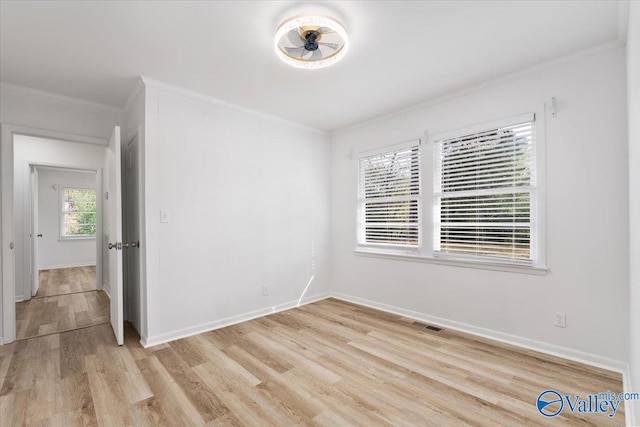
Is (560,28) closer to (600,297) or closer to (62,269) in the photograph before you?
(600,297)

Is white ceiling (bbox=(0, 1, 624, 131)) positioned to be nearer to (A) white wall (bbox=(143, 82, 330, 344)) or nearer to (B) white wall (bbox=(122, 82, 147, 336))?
(B) white wall (bbox=(122, 82, 147, 336))

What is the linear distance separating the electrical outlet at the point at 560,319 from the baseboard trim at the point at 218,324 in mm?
2835

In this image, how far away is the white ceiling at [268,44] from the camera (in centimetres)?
195

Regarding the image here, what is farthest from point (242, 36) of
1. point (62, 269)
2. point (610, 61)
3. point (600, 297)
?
point (62, 269)

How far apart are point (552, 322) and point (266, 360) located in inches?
99.7

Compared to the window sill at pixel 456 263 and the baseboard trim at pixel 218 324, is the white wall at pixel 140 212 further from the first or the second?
the window sill at pixel 456 263

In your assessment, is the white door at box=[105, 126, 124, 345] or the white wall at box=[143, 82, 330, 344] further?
the white wall at box=[143, 82, 330, 344]

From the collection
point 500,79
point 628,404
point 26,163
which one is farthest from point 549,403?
point 26,163

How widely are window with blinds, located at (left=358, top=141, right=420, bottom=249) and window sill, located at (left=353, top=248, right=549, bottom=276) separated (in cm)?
13

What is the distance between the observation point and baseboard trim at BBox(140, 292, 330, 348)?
2911 mm

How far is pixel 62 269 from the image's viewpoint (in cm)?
720

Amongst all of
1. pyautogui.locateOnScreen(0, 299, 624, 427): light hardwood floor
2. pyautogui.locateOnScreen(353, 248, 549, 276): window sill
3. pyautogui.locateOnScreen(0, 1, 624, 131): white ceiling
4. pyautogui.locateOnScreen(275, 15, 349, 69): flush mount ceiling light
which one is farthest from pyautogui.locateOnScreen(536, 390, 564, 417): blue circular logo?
pyautogui.locateOnScreen(275, 15, 349, 69): flush mount ceiling light

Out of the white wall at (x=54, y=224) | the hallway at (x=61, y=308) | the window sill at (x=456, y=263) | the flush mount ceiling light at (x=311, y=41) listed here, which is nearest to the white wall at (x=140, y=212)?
the hallway at (x=61, y=308)

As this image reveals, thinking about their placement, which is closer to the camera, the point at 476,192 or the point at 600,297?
the point at 600,297
